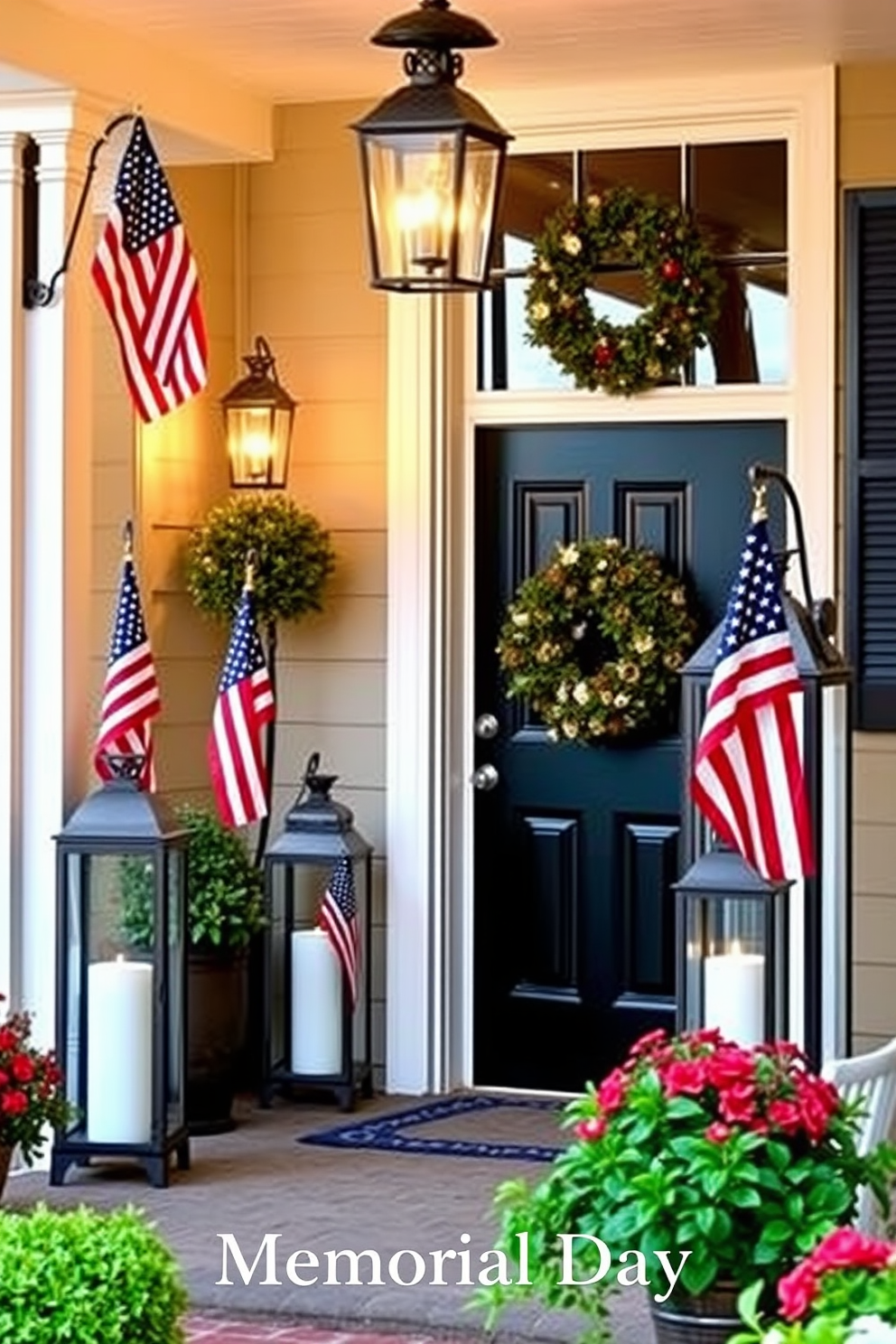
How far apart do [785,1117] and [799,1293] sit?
2.39ft

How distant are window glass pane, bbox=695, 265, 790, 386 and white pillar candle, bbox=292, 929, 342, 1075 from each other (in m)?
1.91

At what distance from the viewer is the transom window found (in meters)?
7.68

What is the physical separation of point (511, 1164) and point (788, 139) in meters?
2.86

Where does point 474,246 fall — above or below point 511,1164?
above

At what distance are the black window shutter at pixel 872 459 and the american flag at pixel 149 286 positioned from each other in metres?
1.77

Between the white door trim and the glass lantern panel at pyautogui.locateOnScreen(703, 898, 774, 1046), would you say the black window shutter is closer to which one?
the white door trim

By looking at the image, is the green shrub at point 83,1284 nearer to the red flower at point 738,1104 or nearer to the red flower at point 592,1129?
the red flower at point 592,1129

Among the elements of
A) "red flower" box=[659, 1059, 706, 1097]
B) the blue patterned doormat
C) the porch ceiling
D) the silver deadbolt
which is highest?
the porch ceiling

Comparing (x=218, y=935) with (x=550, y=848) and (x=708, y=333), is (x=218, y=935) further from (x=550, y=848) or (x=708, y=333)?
(x=708, y=333)

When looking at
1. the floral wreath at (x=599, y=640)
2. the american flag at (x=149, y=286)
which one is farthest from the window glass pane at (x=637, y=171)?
the american flag at (x=149, y=286)

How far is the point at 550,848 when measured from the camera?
8008 millimetres

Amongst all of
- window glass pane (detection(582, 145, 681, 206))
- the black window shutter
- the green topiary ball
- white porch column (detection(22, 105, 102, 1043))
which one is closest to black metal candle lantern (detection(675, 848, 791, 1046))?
the black window shutter

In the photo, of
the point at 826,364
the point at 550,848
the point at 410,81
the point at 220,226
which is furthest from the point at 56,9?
the point at 550,848

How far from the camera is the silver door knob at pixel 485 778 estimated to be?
8.02 meters
